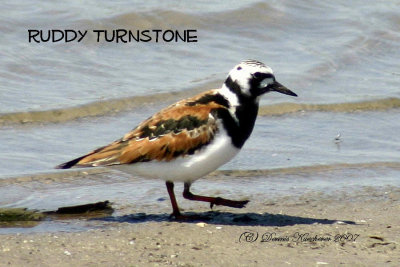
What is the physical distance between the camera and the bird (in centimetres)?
591

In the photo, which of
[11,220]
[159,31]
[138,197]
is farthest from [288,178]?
[159,31]

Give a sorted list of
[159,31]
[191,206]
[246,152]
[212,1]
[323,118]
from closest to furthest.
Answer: [191,206], [246,152], [323,118], [159,31], [212,1]

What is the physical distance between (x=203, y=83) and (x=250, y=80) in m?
3.85

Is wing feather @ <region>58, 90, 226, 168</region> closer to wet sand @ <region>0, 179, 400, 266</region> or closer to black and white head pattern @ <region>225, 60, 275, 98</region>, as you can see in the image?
black and white head pattern @ <region>225, 60, 275, 98</region>

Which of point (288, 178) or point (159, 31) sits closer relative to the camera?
point (288, 178)

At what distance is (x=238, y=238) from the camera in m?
5.68

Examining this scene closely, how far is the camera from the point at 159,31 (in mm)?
11602

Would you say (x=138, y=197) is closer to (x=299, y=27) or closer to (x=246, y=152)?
(x=246, y=152)

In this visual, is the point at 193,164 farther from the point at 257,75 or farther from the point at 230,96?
the point at 257,75

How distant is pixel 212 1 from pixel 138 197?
6192mm

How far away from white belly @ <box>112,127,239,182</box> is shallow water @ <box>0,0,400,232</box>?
64 centimetres

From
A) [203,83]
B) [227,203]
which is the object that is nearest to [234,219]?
[227,203]

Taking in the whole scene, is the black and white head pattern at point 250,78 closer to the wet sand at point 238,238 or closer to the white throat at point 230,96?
the white throat at point 230,96

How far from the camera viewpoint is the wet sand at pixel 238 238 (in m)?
5.20
